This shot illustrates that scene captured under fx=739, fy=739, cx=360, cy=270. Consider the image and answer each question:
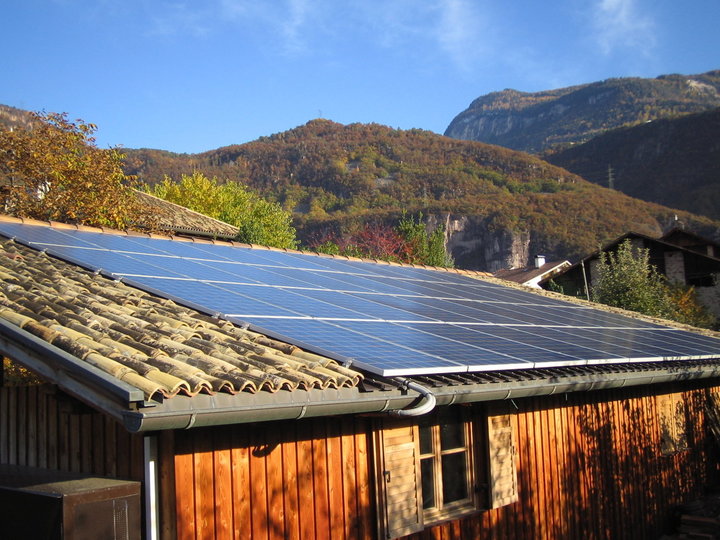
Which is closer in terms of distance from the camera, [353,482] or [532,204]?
[353,482]

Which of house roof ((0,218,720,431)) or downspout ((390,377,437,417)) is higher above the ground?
house roof ((0,218,720,431))

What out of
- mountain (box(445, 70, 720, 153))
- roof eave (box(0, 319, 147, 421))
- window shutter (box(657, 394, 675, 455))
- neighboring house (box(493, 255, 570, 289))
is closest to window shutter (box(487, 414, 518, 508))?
window shutter (box(657, 394, 675, 455))

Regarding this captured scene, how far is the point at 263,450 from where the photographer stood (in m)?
5.84

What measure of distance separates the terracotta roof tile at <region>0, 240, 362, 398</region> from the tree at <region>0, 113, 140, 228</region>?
1111 centimetres

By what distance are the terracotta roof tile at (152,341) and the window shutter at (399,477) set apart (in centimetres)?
128

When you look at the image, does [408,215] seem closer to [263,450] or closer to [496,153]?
[496,153]

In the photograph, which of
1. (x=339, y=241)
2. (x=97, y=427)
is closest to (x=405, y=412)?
(x=97, y=427)

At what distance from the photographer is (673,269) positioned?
45.9m

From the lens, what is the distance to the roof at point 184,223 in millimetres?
24531

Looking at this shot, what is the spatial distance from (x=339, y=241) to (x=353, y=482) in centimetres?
6361

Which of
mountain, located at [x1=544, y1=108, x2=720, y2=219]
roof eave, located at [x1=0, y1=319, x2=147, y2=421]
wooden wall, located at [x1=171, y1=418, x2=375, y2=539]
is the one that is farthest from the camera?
mountain, located at [x1=544, y1=108, x2=720, y2=219]

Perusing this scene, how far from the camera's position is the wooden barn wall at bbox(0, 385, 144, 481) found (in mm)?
5434

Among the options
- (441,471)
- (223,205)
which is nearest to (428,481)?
(441,471)

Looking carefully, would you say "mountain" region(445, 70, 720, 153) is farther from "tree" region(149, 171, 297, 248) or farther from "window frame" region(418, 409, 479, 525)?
"window frame" region(418, 409, 479, 525)
